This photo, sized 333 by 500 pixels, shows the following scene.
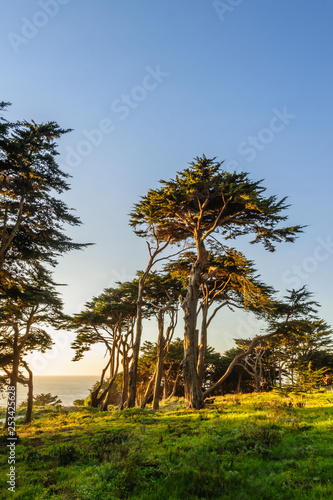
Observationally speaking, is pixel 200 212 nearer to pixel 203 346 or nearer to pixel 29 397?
pixel 203 346

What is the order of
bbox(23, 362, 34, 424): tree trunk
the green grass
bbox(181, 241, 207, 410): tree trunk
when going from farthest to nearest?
bbox(23, 362, 34, 424): tree trunk, bbox(181, 241, 207, 410): tree trunk, the green grass

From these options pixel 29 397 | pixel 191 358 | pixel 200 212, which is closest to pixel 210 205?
pixel 200 212

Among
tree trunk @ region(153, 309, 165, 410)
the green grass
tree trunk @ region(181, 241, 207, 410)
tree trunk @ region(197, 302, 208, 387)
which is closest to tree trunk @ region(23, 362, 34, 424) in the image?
tree trunk @ region(153, 309, 165, 410)

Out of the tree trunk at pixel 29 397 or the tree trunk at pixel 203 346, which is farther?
the tree trunk at pixel 29 397

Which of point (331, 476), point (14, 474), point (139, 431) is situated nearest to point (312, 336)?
point (139, 431)

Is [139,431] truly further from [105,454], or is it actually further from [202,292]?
[202,292]

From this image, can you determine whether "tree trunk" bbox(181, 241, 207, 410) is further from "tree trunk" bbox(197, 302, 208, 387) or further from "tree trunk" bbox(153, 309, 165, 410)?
"tree trunk" bbox(153, 309, 165, 410)

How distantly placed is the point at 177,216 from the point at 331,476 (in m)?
12.8

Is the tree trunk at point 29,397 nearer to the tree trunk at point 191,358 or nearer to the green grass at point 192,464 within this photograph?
the tree trunk at point 191,358

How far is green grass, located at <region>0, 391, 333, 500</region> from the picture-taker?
430cm

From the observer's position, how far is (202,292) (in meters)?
19.2

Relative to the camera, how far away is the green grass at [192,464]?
4.30m

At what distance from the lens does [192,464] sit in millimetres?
5117

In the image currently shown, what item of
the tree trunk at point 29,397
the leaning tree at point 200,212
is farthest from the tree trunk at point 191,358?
the tree trunk at point 29,397
